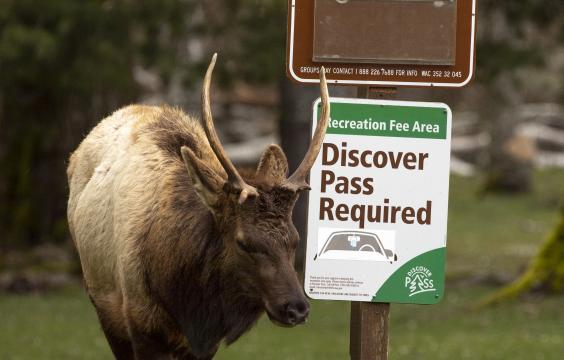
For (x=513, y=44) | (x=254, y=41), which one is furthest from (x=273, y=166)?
(x=513, y=44)

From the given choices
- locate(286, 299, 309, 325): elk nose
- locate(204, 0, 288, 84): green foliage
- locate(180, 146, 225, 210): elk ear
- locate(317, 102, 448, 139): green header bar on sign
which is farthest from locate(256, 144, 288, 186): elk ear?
locate(204, 0, 288, 84): green foliage

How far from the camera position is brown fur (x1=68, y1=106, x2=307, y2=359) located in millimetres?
6160

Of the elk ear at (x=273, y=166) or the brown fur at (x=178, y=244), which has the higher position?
the elk ear at (x=273, y=166)

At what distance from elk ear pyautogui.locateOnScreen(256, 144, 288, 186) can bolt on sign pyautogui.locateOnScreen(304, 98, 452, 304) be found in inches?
17.2

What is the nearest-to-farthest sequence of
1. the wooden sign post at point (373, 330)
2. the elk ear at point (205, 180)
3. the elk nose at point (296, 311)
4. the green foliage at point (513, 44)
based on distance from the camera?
1. the elk nose at point (296, 311)
2. the wooden sign post at point (373, 330)
3. the elk ear at point (205, 180)
4. the green foliage at point (513, 44)

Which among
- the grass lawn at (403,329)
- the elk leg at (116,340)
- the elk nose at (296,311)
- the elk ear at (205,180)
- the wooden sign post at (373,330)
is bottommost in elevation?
the grass lawn at (403,329)

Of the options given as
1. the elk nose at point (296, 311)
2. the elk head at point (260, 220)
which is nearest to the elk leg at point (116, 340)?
the elk head at point (260, 220)

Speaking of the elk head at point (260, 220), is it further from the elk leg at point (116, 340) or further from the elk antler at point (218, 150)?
the elk leg at point (116, 340)

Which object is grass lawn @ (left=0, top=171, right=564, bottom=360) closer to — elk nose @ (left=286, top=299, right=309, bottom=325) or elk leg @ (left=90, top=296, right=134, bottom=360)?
elk leg @ (left=90, top=296, right=134, bottom=360)

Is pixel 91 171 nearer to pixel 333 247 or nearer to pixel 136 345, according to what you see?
pixel 136 345

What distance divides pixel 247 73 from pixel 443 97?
19073mm

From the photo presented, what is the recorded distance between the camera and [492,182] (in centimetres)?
3306

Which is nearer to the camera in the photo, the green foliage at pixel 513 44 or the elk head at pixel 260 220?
the elk head at pixel 260 220

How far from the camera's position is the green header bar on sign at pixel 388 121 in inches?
240
